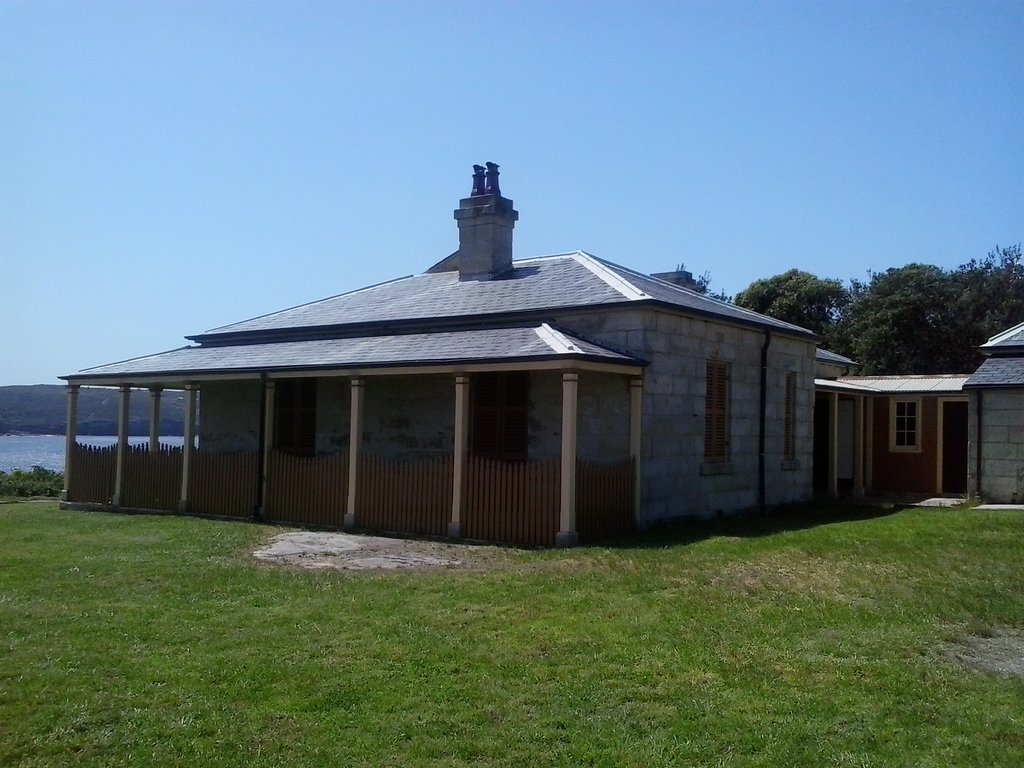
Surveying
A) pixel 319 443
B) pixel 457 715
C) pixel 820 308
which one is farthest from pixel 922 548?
pixel 820 308

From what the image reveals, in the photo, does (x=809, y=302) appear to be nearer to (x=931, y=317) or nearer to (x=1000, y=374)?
(x=931, y=317)

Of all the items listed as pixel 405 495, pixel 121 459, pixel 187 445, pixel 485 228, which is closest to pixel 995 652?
pixel 405 495

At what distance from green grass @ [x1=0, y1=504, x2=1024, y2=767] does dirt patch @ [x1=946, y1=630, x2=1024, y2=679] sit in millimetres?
127

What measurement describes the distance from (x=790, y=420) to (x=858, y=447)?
186 inches

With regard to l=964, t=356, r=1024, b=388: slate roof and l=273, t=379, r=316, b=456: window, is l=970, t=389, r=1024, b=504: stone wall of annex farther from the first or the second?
l=273, t=379, r=316, b=456: window

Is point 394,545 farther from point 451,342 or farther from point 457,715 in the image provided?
point 457,715

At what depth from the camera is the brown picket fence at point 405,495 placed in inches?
578

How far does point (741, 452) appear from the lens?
694 inches

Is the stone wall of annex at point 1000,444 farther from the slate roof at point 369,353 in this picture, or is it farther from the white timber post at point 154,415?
the white timber post at point 154,415

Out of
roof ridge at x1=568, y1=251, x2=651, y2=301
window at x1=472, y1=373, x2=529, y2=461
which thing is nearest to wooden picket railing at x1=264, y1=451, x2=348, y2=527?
window at x1=472, y1=373, x2=529, y2=461

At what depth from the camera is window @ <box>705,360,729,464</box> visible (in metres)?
16.7

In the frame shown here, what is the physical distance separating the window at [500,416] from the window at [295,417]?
13.0 ft

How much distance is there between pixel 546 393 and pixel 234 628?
26.7 ft

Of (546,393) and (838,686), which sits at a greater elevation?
(546,393)
